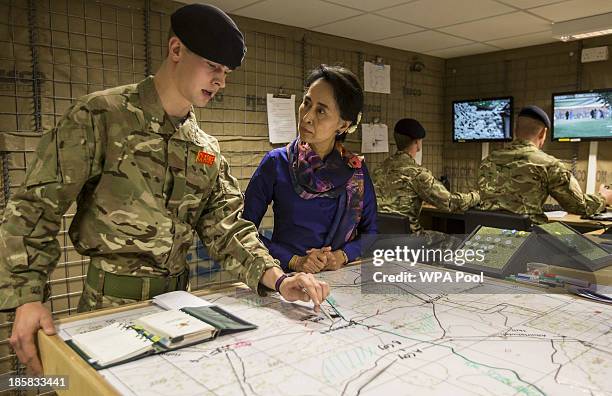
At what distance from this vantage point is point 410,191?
4008 millimetres

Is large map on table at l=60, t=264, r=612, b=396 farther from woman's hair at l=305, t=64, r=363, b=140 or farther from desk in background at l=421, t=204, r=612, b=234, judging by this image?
desk in background at l=421, t=204, r=612, b=234

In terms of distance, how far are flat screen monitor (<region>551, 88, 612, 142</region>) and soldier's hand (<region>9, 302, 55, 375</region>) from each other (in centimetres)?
443

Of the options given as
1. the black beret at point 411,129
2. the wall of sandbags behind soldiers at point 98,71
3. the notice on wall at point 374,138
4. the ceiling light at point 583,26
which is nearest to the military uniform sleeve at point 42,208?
the wall of sandbags behind soldiers at point 98,71

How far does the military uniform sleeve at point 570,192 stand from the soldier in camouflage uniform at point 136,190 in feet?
9.26

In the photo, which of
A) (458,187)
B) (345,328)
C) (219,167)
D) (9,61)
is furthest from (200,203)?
(458,187)

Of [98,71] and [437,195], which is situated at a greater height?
[98,71]

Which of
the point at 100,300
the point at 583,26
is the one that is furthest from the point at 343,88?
the point at 583,26

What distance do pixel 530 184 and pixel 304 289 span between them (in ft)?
9.44

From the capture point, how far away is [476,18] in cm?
367

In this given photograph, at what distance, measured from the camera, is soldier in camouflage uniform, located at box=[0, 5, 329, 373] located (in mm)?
1229

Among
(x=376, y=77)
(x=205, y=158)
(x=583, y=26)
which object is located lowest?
(x=205, y=158)

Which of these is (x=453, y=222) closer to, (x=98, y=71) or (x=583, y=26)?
(x=583, y=26)

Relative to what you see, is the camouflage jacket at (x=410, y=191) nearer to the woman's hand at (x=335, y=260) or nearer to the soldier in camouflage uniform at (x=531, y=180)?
the soldier in camouflage uniform at (x=531, y=180)

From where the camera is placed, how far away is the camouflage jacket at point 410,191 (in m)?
3.92
